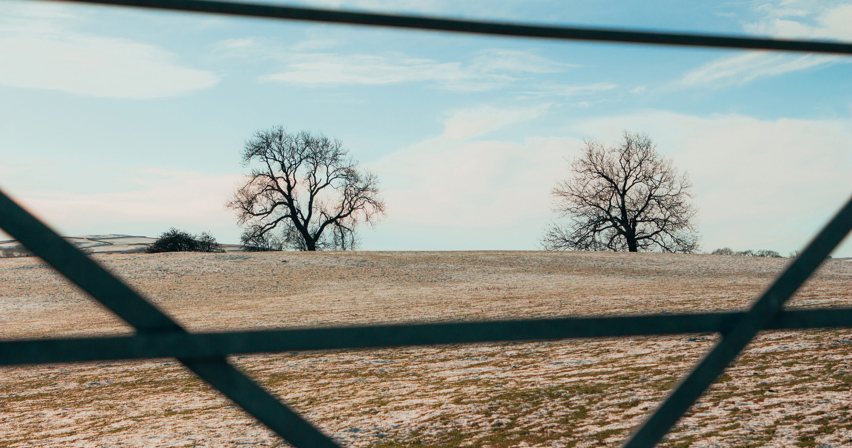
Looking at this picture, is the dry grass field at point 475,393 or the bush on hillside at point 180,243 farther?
the bush on hillside at point 180,243

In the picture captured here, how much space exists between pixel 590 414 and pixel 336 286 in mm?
15752

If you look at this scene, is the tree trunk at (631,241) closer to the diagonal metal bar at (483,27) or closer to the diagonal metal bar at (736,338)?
the diagonal metal bar at (483,27)

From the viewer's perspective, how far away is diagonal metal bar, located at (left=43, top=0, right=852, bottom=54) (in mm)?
1250

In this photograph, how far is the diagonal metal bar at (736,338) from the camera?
1.24 m

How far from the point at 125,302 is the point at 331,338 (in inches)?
15.5

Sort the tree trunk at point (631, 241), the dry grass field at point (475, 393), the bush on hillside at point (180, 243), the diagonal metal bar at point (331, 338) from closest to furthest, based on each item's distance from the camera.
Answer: the diagonal metal bar at point (331, 338)
the dry grass field at point (475, 393)
the bush on hillside at point (180, 243)
the tree trunk at point (631, 241)

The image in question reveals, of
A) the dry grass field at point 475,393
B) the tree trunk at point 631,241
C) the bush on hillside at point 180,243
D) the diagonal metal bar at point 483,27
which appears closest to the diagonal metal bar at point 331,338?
the diagonal metal bar at point 483,27

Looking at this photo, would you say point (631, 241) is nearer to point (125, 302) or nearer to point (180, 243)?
point (180, 243)

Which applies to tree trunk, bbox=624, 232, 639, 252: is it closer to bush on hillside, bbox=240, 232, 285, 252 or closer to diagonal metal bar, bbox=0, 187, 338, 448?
bush on hillside, bbox=240, 232, 285, 252

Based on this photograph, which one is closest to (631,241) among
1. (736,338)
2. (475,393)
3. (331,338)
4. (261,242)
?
(261,242)

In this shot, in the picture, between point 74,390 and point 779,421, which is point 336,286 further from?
point 779,421

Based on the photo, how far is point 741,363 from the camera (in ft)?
16.4

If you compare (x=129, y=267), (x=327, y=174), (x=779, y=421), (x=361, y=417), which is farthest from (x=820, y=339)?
(x=327, y=174)

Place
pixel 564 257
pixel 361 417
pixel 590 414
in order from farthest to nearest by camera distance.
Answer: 1. pixel 564 257
2. pixel 361 417
3. pixel 590 414
